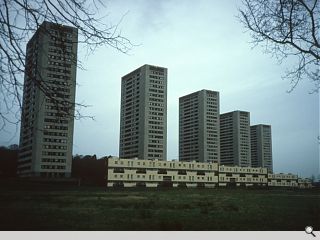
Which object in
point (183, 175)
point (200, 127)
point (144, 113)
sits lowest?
point (183, 175)

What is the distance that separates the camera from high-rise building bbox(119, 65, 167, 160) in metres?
65.1

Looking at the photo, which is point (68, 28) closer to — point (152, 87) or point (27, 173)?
point (27, 173)

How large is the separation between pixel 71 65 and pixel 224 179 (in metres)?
60.8

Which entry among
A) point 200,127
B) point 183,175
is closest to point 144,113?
point 183,175

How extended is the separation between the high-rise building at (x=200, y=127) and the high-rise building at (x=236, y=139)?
5111mm

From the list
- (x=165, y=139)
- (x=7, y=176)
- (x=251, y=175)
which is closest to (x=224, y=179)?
(x=251, y=175)

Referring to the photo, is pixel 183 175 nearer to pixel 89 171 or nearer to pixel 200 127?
pixel 89 171

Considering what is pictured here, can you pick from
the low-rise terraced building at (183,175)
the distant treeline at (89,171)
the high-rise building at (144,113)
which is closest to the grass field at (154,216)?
the low-rise terraced building at (183,175)

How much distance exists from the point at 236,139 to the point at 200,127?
11.7 meters

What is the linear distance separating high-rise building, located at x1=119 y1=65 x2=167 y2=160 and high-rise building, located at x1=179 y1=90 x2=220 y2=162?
19488 mm

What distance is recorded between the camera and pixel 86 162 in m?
59.5

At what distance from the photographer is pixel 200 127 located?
313ft

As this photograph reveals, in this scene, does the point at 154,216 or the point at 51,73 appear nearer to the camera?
the point at 51,73

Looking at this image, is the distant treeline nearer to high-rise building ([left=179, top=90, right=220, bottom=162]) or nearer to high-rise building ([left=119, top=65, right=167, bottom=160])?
high-rise building ([left=119, top=65, right=167, bottom=160])
